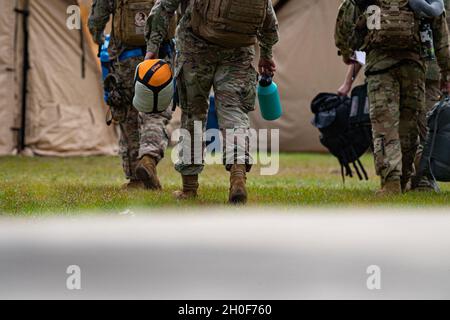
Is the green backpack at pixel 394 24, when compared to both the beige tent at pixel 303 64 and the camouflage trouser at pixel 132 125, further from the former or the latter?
the beige tent at pixel 303 64

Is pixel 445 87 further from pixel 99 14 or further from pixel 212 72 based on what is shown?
pixel 99 14

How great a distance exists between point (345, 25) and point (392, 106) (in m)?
0.75

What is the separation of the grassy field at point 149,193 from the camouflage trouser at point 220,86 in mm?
455

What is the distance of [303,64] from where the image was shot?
49.7 ft

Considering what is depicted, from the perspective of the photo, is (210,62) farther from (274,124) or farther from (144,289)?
(274,124)

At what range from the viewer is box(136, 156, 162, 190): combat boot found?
6.48m

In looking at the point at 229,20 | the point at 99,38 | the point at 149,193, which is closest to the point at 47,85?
the point at 99,38

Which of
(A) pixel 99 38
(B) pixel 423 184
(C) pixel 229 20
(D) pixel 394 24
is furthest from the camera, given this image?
(B) pixel 423 184

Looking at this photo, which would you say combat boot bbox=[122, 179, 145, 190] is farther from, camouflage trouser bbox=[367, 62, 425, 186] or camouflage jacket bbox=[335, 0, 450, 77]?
camouflage jacket bbox=[335, 0, 450, 77]

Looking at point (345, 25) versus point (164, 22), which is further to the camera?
point (345, 25)

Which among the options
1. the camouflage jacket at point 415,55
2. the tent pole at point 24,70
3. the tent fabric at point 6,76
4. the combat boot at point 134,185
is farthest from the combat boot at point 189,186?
the tent pole at point 24,70

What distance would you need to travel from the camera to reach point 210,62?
5.67 m

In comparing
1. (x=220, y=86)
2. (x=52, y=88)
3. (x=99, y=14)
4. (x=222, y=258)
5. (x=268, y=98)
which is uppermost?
(x=52, y=88)

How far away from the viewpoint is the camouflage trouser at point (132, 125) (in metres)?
6.62
